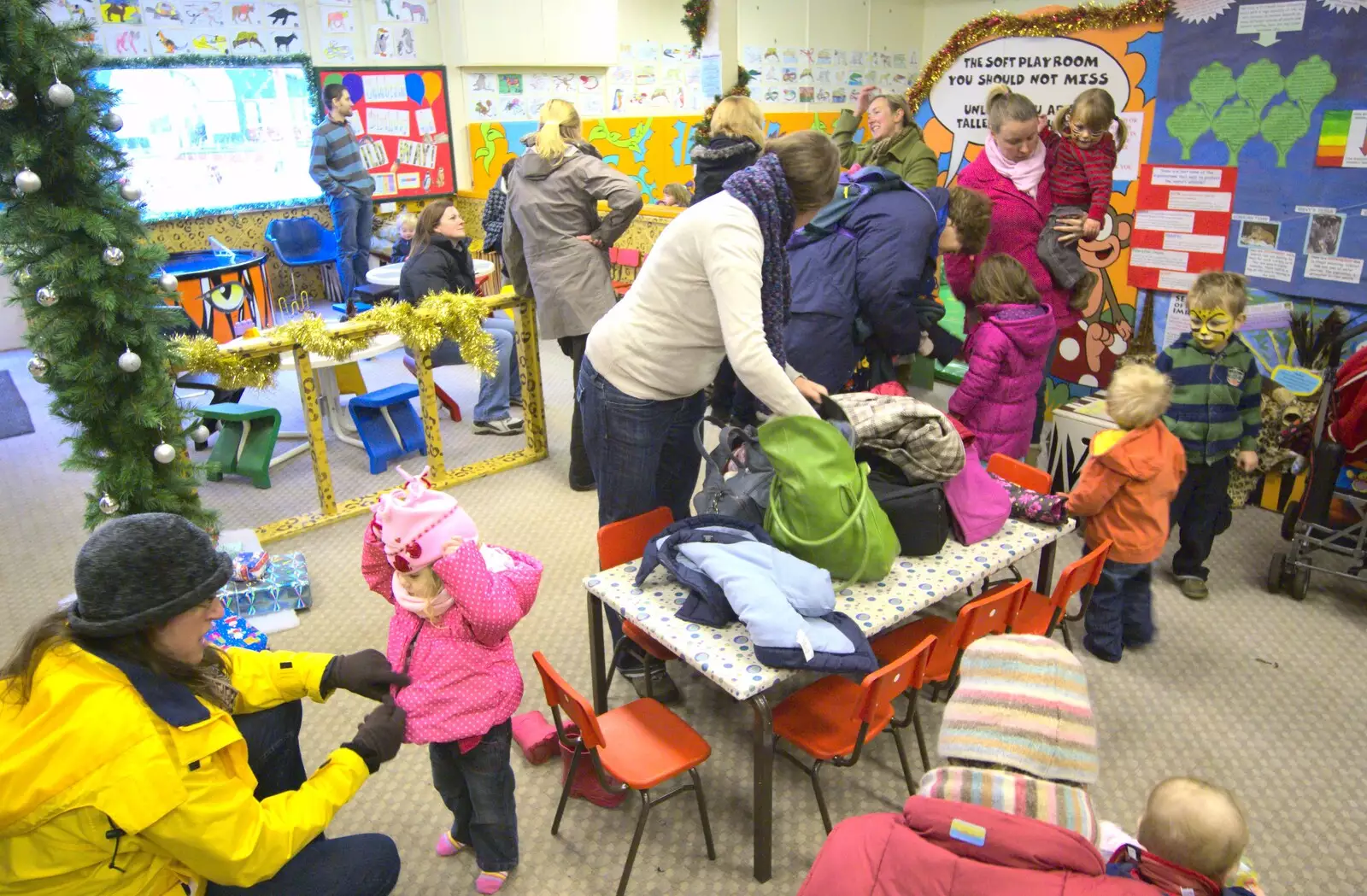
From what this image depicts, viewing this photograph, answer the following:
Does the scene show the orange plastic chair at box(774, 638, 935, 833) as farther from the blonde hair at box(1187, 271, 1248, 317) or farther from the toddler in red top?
the toddler in red top

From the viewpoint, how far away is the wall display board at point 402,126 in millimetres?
7793

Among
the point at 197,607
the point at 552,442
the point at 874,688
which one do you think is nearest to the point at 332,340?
the point at 552,442

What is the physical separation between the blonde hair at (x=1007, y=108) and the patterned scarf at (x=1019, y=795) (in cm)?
340

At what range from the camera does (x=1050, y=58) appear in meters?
5.23

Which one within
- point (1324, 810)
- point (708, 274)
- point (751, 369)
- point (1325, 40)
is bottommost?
Result: point (1324, 810)

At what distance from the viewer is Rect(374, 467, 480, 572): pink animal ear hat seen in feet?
6.48

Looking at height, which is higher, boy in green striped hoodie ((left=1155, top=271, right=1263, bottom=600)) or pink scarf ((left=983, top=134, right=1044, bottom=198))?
pink scarf ((left=983, top=134, right=1044, bottom=198))

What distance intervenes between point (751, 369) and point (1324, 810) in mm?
1992

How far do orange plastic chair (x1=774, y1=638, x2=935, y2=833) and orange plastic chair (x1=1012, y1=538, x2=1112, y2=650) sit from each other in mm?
471

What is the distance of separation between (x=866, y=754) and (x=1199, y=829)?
1.46m

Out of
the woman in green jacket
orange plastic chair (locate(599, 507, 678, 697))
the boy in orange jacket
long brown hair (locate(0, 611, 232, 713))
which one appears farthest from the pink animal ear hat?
→ the woman in green jacket

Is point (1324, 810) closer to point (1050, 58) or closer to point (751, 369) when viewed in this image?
point (751, 369)

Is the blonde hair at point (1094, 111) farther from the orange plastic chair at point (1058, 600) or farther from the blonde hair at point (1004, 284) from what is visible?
the orange plastic chair at point (1058, 600)

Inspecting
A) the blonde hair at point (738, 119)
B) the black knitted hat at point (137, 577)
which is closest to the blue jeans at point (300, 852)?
the black knitted hat at point (137, 577)
